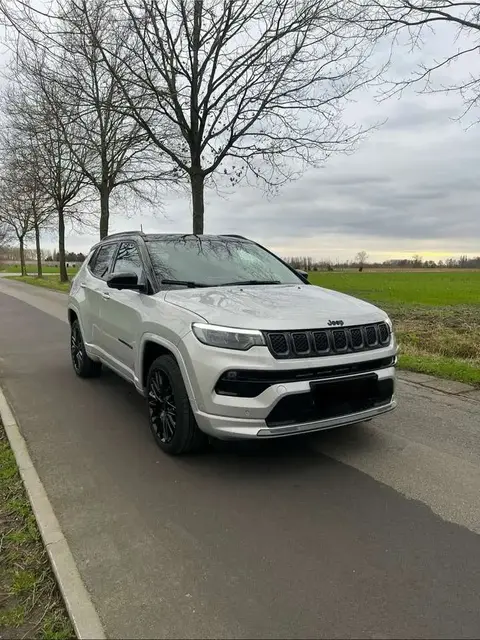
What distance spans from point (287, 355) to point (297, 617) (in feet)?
5.24

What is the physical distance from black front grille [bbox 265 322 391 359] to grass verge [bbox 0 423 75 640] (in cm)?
182

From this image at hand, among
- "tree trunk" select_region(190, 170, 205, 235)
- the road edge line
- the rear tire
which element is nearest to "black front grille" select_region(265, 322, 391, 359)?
the road edge line

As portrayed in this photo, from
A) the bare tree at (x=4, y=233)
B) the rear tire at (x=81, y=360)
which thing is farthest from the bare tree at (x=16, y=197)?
the rear tire at (x=81, y=360)

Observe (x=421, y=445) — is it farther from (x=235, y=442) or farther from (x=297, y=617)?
(x=297, y=617)

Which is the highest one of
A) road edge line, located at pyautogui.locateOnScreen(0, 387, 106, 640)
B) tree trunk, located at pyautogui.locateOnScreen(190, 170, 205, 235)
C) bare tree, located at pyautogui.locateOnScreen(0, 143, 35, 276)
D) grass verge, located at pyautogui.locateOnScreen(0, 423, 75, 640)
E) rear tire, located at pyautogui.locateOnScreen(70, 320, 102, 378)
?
bare tree, located at pyautogui.locateOnScreen(0, 143, 35, 276)

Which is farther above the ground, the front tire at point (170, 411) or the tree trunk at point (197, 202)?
the tree trunk at point (197, 202)

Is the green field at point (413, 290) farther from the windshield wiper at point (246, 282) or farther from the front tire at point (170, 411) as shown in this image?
the front tire at point (170, 411)

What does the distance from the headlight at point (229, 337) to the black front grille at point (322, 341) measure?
8cm

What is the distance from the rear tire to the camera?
6559mm

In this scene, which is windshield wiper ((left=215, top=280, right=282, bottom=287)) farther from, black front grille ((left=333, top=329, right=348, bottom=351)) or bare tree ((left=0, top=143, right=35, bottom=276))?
bare tree ((left=0, top=143, right=35, bottom=276))

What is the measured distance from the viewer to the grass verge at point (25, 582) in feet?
7.48

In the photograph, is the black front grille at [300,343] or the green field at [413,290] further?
the green field at [413,290]

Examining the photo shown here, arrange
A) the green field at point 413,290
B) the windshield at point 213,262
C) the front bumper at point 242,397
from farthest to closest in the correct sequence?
the green field at point 413,290 < the windshield at point 213,262 < the front bumper at point 242,397

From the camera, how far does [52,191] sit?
2670cm
